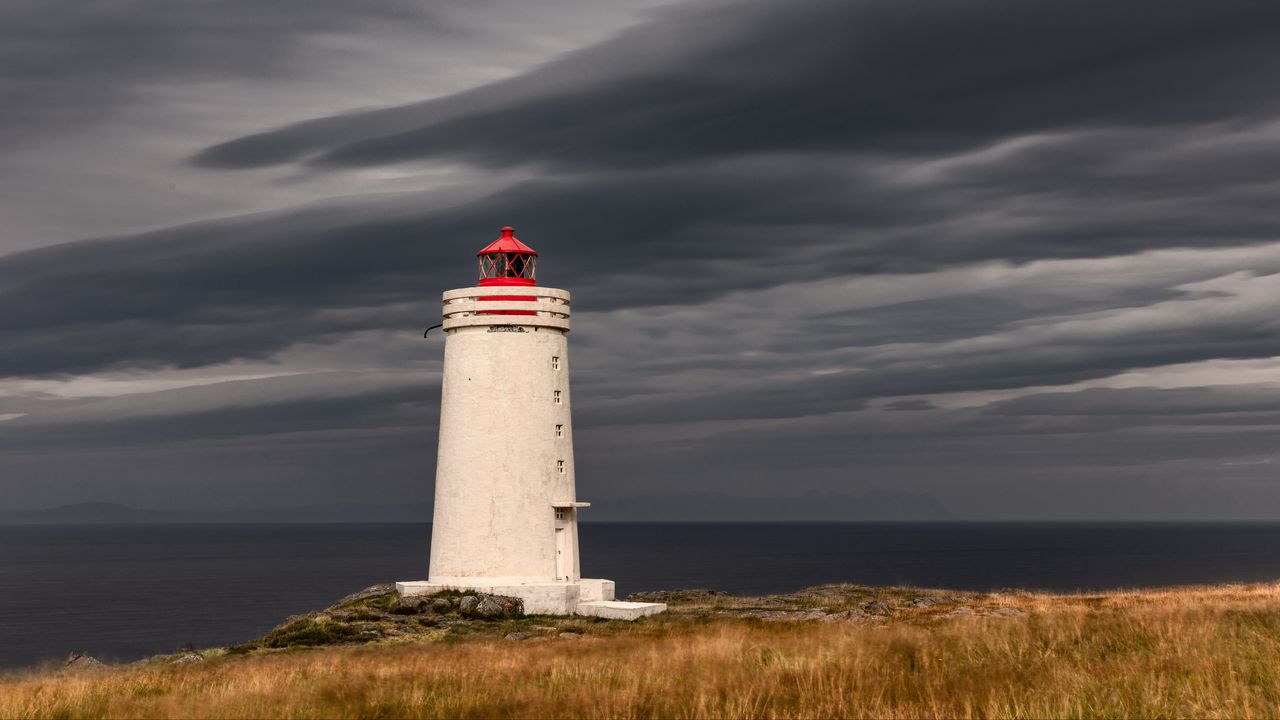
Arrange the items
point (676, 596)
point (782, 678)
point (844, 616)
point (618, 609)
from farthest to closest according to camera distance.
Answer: point (676, 596) < point (618, 609) < point (844, 616) < point (782, 678)

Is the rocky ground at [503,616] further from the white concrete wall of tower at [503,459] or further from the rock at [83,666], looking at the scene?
the white concrete wall of tower at [503,459]

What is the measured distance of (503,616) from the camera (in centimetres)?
3650

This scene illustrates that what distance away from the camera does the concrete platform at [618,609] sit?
1474 inches

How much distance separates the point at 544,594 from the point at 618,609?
7.62 feet

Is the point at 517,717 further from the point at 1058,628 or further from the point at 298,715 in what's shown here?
the point at 1058,628

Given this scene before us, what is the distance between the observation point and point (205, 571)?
164m

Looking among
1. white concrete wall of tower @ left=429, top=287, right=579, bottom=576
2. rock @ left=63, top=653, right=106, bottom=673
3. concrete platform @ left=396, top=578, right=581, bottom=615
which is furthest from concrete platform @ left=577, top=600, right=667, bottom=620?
rock @ left=63, top=653, right=106, bottom=673

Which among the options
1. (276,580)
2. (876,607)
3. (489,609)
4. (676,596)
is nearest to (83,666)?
(489,609)

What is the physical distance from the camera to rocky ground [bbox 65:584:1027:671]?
31.3 m

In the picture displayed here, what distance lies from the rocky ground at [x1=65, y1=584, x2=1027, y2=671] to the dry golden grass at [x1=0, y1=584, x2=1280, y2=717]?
6590mm

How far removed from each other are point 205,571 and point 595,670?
516 feet

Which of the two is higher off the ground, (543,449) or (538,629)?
(543,449)

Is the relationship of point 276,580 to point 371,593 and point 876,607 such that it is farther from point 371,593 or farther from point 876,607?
point 876,607

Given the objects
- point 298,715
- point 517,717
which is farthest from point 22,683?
point 517,717
